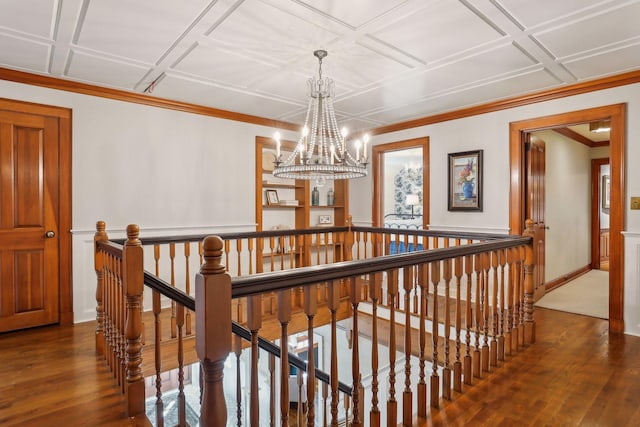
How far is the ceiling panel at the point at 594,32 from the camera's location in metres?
2.37

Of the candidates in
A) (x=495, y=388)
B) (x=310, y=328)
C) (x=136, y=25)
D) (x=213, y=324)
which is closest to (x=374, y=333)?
(x=310, y=328)

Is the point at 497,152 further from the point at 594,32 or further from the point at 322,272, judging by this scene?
the point at 322,272

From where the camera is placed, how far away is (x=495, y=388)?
2.24 m

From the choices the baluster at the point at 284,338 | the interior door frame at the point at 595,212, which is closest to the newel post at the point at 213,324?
the baluster at the point at 284,338

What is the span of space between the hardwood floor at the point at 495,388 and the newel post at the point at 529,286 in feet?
0.35

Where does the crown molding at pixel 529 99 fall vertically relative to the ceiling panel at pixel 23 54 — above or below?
below

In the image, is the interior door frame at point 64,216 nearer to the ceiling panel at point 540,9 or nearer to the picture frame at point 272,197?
the picture frame at point 272,197

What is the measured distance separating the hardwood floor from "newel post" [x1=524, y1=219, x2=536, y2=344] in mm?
107

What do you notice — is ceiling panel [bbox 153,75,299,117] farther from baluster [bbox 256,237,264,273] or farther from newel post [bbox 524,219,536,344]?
newel post [bbox 524,219,536,344]

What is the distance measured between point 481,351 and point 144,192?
3.67 m

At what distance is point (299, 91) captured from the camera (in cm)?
391

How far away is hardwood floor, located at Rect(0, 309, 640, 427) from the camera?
1.97 meters

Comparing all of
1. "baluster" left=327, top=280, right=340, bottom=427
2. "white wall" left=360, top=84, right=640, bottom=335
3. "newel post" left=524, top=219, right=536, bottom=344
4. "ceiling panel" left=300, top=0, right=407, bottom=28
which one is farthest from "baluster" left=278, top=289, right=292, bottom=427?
"white wall" left=360, top=84, right=640, bottom=335

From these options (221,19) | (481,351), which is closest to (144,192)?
(221,19)
